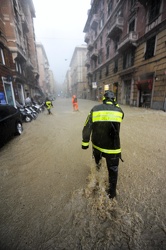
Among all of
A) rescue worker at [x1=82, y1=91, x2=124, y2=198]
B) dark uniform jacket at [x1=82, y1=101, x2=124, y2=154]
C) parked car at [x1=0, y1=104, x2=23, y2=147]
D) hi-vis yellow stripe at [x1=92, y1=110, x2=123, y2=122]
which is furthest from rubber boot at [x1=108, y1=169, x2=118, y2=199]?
parked car at [x1=0, y1=104, x2=23, y2=147]

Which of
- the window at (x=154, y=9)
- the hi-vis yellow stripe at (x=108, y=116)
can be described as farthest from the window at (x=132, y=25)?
the hi-vis yellow stripe at (x=108, y=116)

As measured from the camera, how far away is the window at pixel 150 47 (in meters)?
10.6

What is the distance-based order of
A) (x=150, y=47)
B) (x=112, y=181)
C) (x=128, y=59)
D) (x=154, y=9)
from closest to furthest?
(x=112, y=181) → (x=154, y=9) → (x=150, y=47) → (x=128, y=59)

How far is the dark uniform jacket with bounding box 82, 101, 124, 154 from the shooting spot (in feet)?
5.59

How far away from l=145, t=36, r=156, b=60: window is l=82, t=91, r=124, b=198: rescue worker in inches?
489

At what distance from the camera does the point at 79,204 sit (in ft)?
6.51

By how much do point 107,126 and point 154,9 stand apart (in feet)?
47.1

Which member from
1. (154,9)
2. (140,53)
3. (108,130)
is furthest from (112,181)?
(154,9)

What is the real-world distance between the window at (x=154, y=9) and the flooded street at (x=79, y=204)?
12.8m

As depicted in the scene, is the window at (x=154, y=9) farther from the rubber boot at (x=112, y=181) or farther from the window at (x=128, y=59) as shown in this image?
the rubber boot at (x=112, y=181)

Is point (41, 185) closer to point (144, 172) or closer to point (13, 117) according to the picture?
point (144, 172)

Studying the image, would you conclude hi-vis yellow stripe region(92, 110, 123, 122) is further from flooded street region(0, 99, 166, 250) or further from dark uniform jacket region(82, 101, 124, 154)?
flooded street region(0, 99, 166, 250)

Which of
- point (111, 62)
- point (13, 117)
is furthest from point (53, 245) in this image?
point (111, 62)

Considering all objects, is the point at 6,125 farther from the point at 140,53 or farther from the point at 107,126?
the point at 140,53
